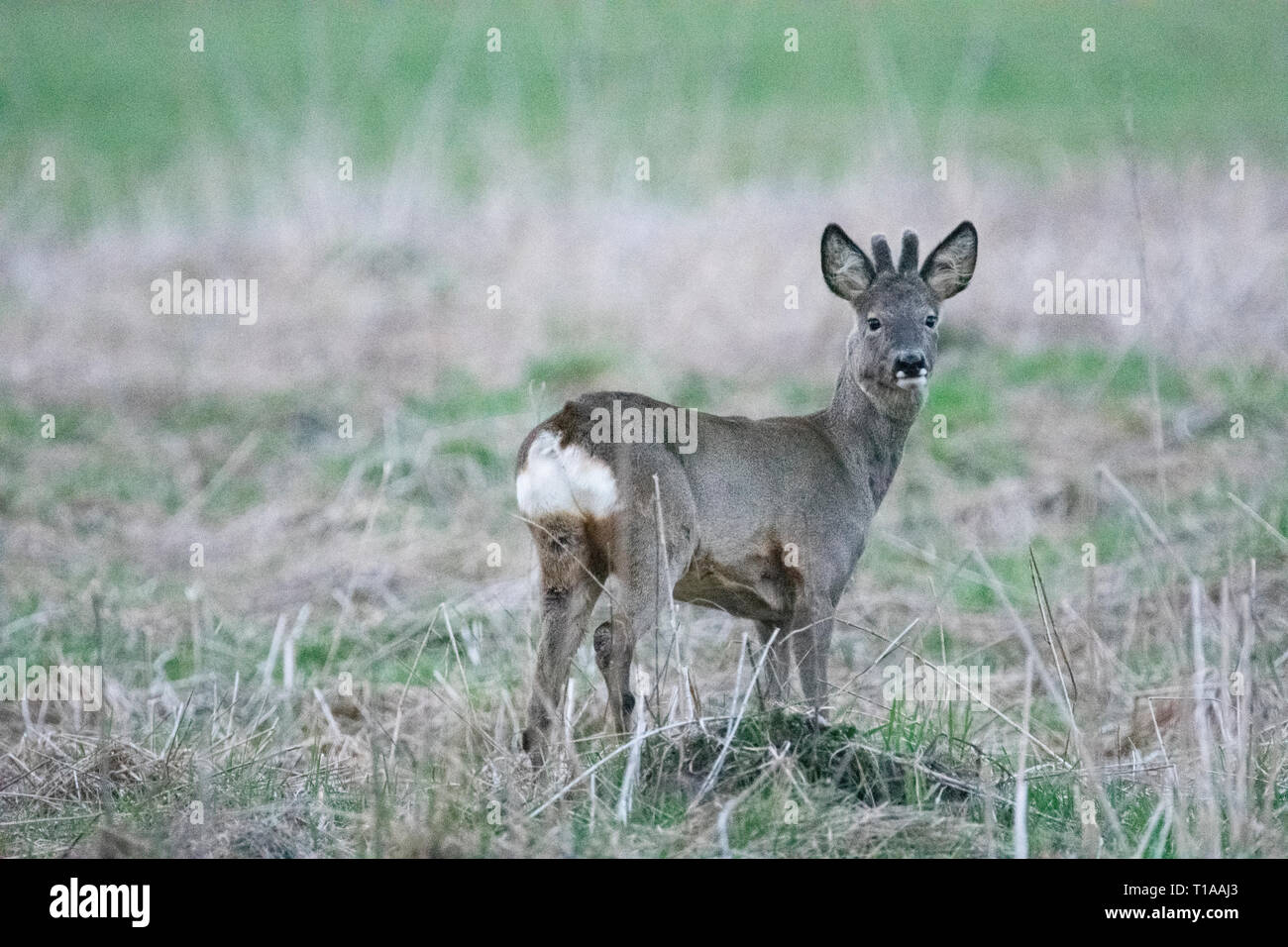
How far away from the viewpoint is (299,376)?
13711 millimetres

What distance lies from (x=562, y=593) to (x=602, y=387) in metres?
6.63

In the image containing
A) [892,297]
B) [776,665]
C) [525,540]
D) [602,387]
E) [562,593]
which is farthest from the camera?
[602,387]

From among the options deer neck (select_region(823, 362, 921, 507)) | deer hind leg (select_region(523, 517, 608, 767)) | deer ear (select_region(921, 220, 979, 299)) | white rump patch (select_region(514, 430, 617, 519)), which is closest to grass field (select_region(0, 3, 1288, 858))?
deer hind leg (select_region(523, 517, 608, 767))

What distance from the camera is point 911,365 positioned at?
7.12 meters

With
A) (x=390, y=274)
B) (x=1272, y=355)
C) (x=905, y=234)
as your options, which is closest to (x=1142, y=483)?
(x=1272, y=355)

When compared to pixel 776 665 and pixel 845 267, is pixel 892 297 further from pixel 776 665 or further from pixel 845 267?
pixel 776 665

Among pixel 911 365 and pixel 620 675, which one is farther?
pixel 911 365

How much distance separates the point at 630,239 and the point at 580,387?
3309 millimetres

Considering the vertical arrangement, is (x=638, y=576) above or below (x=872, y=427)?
below

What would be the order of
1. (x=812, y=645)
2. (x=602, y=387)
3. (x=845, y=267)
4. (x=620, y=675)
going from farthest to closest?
1. (x=602, y=387)
2. (x=845, y=267)
3. (x=812, y=645)
4. (x=620, y=675)

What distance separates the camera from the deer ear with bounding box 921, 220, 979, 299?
24.7 feet

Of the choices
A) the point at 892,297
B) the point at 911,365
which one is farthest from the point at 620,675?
the point at 892,297

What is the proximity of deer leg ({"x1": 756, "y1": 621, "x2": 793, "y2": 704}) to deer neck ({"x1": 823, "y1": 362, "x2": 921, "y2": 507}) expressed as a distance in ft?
2.49

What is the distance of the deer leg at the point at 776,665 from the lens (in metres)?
6.83
